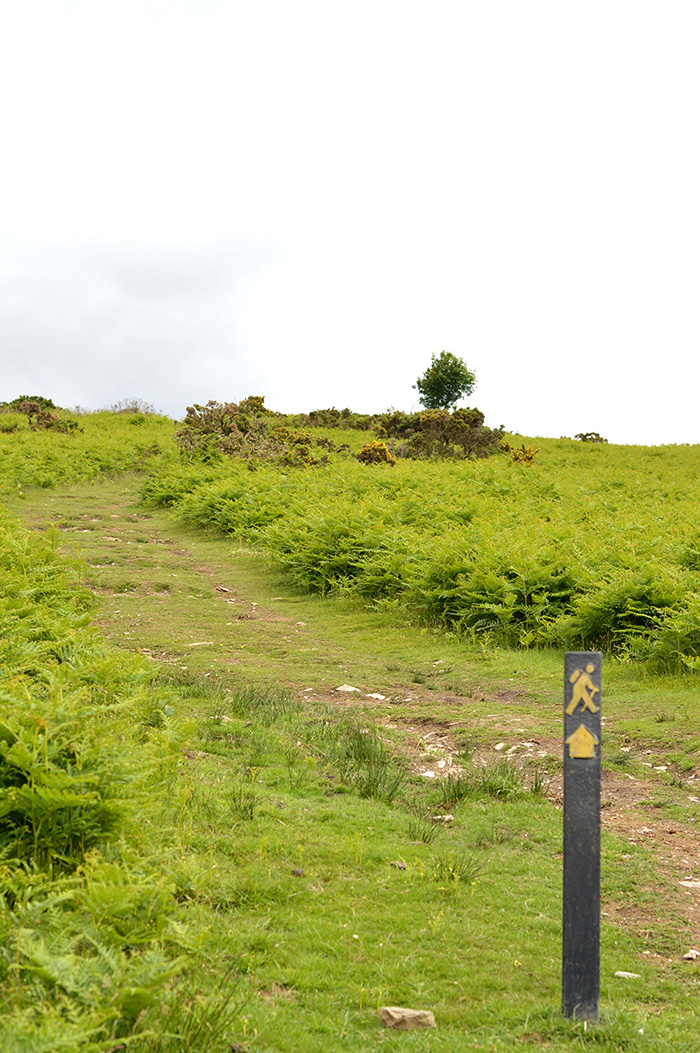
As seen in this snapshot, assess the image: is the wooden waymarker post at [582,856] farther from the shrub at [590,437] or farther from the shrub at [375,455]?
the shrub at [590,437]

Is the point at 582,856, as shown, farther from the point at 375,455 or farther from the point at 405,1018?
the point at 375,455

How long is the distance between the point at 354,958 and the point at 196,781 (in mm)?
1983

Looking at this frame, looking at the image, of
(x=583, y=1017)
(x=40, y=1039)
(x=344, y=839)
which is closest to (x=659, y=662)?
(x=344, y=839)

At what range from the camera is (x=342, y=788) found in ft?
21.2

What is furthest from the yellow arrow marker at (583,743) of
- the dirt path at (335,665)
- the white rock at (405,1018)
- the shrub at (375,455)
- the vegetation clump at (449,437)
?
the vegetation clump at (449,437)

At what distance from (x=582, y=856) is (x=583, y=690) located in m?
0.76

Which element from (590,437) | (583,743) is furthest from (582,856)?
(590,437)

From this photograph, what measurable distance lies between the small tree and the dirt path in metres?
40.4

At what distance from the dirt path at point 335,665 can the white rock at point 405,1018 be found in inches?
65.7

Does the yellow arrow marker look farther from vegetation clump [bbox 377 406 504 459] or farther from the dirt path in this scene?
vegetation clump [bbox 377 406 504 459]

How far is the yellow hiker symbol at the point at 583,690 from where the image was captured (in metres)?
3.90

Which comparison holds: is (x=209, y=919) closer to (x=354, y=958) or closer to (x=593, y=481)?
(x=354, y=958)

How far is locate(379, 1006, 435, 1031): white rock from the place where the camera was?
3648 millimetres

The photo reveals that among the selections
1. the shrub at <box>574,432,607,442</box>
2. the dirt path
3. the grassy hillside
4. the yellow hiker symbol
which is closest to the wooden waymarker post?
Result: the yellow hiker symbol
